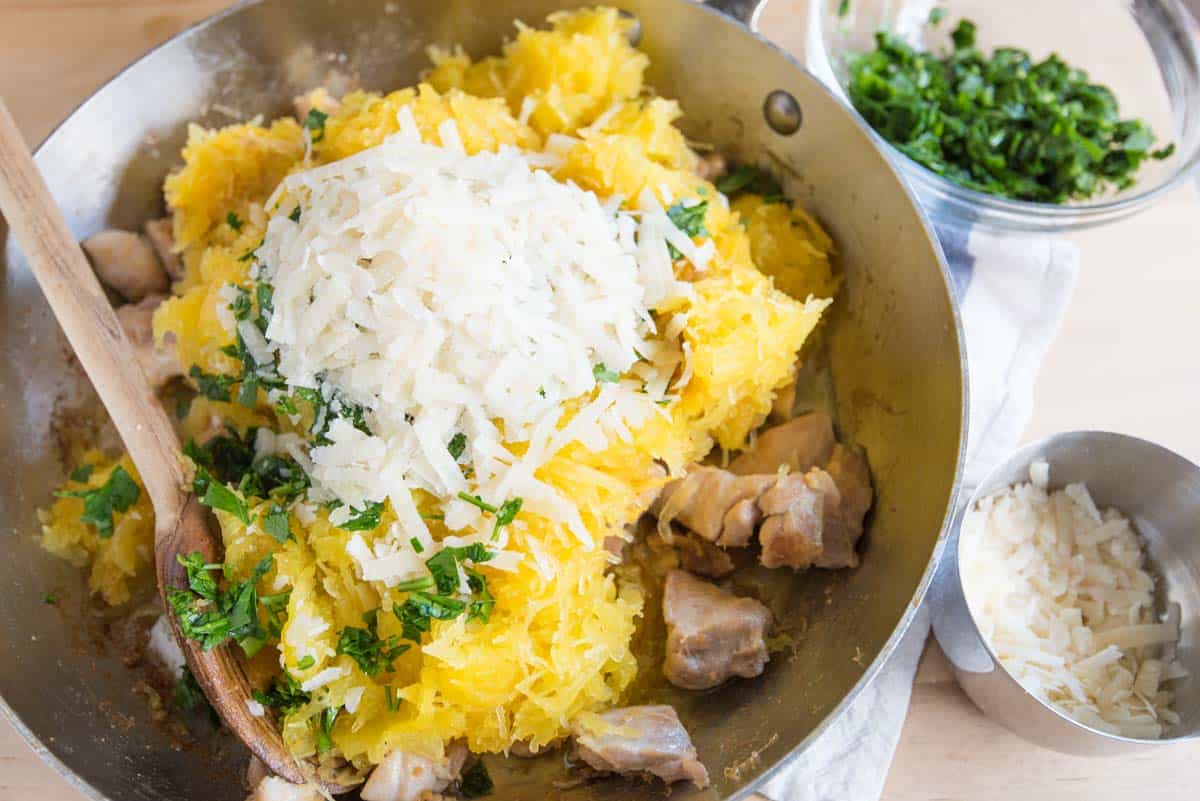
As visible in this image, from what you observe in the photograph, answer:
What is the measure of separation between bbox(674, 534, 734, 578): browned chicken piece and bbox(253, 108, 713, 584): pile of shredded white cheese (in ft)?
1.42

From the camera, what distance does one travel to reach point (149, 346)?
258 cm

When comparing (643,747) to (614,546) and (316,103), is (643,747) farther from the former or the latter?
(316,103)

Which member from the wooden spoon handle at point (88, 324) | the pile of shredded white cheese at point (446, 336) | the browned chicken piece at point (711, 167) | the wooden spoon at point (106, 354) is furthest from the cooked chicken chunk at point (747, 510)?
the wooden spoon handle at point (88, 324)

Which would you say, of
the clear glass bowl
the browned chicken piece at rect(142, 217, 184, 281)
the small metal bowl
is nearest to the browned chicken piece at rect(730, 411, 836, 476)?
the small metal bowl

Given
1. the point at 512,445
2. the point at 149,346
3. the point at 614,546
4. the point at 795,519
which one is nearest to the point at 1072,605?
the point at 795,519

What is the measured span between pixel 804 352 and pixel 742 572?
2.25ft

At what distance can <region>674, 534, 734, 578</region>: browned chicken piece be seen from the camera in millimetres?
2393

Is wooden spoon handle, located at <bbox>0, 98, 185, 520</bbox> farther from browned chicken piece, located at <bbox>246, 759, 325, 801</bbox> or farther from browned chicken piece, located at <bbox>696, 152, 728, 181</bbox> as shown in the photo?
browned chicken piece, located at <bbox>696, 152, 728, 181</bbox>

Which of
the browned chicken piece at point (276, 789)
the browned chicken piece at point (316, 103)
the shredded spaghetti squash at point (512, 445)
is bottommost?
the browned chicken piece at point (276, 789)

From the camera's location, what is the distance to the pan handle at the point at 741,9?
2.61m

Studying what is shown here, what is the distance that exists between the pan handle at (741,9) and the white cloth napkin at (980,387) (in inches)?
34.4

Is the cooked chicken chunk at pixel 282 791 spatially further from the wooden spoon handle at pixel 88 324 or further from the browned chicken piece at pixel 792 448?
the browned chicken piece at pixel 792 448

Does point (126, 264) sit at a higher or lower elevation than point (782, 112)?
higher

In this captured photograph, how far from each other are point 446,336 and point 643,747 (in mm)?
978
